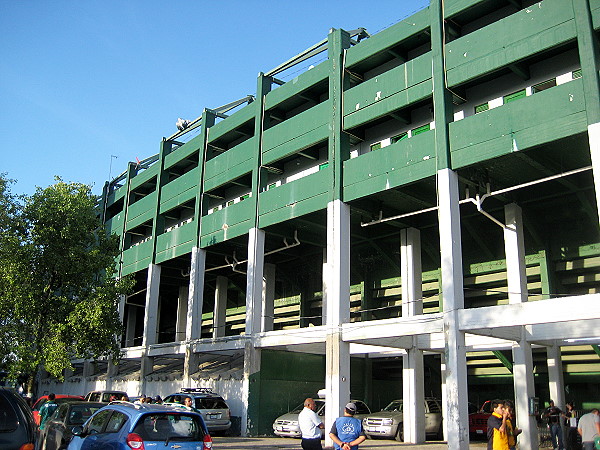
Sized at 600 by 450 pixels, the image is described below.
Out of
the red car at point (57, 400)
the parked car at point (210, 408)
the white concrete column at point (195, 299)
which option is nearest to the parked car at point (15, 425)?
the red car at point (57, 400)

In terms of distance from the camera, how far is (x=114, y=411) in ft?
34.0

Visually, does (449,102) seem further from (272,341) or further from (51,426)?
(51,426)

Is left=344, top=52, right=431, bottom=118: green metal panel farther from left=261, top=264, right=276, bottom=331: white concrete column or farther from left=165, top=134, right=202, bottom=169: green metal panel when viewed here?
left=261, top=264, right=276, bottom=331: white concrete column

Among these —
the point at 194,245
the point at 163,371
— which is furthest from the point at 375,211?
the point at 163,371

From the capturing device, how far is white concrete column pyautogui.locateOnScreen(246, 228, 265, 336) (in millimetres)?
25938

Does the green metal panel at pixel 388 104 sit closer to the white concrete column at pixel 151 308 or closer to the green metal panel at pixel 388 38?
the green metal panel at pixel 388 38

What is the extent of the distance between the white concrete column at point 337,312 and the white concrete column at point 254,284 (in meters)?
4.80

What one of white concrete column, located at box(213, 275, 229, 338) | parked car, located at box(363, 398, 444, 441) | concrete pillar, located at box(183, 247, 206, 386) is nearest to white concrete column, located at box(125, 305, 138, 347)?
white concrete column, located at box(213, 275, 229, 338)

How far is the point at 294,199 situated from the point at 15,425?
1845 centimetres

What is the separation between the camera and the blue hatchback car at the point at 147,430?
31.0ft

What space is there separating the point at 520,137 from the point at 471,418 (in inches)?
439

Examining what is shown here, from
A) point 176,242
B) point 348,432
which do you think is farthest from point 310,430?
point 176,242

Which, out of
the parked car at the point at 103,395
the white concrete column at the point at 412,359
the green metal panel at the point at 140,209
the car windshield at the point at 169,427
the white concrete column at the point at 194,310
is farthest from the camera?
the green metal panel at the point at 140,209

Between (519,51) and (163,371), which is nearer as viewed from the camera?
(519,51)
